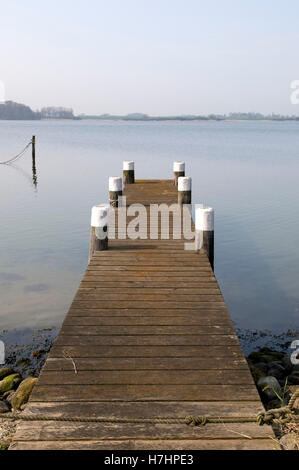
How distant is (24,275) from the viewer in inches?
535

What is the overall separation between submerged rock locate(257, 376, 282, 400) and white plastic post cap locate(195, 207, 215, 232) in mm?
3258

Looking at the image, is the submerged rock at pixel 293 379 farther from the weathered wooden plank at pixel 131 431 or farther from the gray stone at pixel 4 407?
the gray stone at pixel 4 407

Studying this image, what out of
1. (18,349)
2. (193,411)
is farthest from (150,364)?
(18,349)

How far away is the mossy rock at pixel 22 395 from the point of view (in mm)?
7043

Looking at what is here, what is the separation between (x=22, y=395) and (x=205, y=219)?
173 inches

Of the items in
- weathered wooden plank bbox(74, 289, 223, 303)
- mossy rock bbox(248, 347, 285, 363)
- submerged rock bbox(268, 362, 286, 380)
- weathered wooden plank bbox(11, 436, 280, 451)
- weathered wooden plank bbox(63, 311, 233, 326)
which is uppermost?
weathered wooden plank bbox(74, 289, 223, 303)

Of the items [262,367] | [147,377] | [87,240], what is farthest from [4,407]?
[87,240]

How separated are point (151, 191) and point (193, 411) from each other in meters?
12.4

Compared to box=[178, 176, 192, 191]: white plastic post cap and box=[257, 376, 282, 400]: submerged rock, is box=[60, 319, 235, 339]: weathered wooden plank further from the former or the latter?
box=[178, 176, 192, 191]: white plastic post cap

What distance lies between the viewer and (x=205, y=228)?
9336 millimetres

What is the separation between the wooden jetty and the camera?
14.1 feet

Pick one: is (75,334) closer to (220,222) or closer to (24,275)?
(24,275)

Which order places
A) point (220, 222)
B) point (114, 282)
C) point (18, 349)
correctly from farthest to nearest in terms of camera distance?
point (220, 222) < point (18, 349) < point (114, 282)

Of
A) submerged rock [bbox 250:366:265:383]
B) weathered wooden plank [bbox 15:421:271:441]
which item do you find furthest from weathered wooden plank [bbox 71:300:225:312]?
weathered wooden plank [bbox 15:421:271:441]
